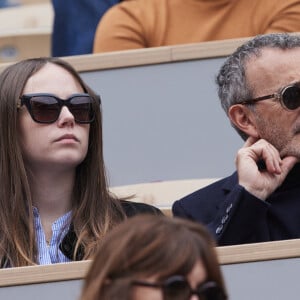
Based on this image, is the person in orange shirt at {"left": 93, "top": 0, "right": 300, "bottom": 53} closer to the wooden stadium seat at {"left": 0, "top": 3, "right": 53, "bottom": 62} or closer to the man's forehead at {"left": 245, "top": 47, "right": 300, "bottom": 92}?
the man's forehead at {"left": 245, "top": 47, "right": 300, "bottom": 92}

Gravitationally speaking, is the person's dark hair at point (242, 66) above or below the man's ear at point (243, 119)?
above

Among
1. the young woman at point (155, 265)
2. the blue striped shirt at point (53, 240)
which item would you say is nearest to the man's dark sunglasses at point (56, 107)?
the blue striped shirt at point (53, 240)

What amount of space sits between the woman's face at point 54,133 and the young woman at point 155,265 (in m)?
1.91

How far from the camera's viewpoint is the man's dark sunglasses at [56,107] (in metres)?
4.72

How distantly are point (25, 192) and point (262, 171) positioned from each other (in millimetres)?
800

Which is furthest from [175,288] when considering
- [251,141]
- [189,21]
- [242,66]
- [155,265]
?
[189,21]

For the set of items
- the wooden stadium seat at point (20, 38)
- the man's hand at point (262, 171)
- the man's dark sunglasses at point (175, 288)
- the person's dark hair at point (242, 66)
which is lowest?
the man's dark sunglasses at point (175, 288)

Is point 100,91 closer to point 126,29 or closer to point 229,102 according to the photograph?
point 126,29

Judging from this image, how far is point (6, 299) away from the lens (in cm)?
422

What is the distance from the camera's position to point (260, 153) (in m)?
4.72

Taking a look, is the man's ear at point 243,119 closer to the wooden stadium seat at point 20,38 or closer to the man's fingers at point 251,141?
the man's fingers at point 251,141

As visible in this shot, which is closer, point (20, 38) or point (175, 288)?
point (175, 288)

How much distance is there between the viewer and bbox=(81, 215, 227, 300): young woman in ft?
8.98

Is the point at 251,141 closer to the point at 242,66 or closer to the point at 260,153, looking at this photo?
the point at 260,153
